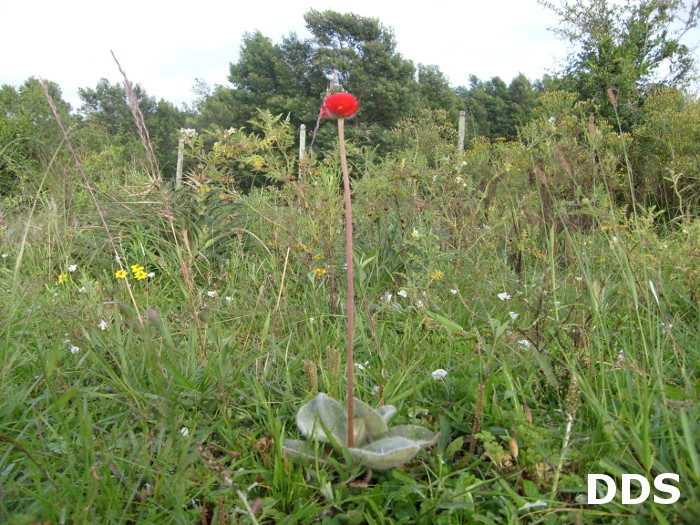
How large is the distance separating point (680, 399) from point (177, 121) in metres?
28.5

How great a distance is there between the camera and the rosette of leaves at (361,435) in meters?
0.94

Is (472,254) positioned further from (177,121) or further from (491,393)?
(177,121)

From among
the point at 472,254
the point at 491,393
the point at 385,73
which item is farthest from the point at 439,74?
the point at 491,393

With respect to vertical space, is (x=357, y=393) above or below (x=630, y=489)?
above

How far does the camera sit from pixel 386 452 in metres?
0.92

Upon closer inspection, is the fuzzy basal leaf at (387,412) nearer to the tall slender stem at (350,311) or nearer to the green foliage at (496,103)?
the tall slender stem at (350,311)

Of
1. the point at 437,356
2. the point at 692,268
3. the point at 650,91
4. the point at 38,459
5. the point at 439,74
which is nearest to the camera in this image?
the point at 38,459

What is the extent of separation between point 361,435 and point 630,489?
55 centimetres

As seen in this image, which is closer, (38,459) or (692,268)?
(38,459)

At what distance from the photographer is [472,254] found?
2.55m

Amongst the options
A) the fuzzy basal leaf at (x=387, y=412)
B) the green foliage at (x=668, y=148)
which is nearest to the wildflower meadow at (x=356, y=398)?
the fuzzy basal leaf at (x=387, y=412)

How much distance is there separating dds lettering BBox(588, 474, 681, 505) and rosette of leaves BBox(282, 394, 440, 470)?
12.3 inches

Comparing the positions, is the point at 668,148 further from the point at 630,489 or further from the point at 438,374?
the point at 630,489

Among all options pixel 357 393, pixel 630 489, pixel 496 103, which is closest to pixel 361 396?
pixel 357 393
